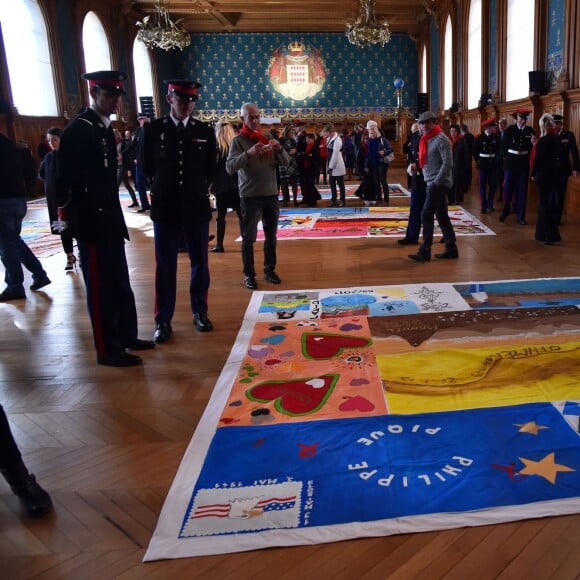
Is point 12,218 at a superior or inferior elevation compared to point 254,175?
inferior

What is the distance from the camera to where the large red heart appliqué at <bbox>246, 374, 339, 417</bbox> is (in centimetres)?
264

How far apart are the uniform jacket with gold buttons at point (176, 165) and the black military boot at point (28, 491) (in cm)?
191

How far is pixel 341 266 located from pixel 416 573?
12.9 ft


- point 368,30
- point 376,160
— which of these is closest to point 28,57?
point 368,30

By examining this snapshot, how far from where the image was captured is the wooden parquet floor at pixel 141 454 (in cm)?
171

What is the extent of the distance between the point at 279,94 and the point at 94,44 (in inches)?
303

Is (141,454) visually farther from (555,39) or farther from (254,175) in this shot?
(555,39)

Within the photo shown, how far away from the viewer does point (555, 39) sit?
8.80 meters

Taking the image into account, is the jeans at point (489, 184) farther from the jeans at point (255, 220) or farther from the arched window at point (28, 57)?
the arched window at point (28, 57)

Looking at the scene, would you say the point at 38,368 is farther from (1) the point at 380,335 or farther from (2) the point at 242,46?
(2) the point at 242,46

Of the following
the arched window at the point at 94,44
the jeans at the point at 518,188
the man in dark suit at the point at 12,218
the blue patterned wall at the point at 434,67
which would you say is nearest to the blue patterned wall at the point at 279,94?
the blue patterned wall at the point at 434,67

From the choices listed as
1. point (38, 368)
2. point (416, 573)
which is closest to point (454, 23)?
point (38, 368)

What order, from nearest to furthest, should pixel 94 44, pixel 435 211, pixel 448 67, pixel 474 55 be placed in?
pixel 435 211 < pixel 474 55 < pixel 448 67 < pixel 94 44

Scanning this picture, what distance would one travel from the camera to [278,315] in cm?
404
